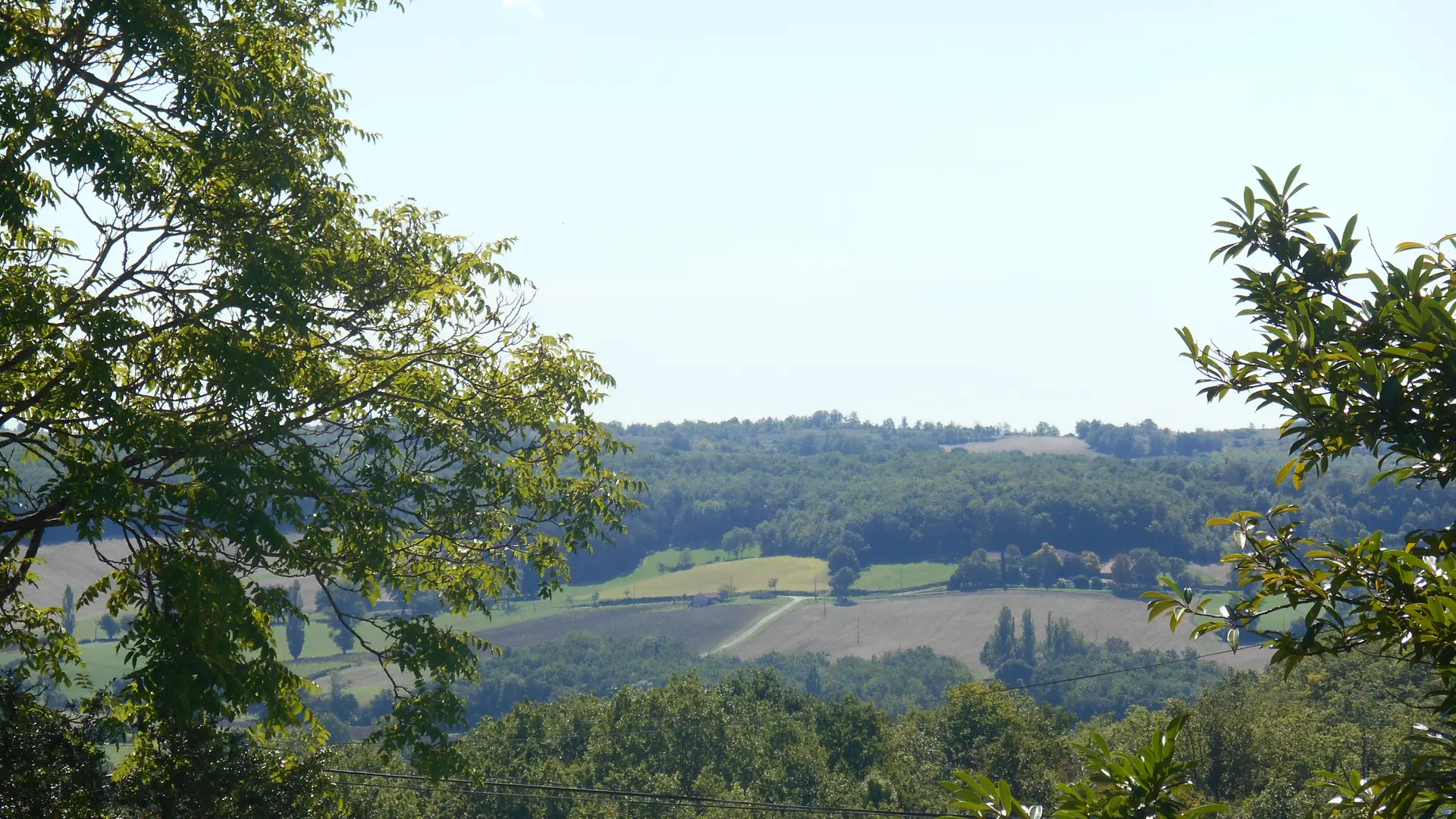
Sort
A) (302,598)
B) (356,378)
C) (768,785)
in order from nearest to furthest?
(356,378), (768,785), (302,598)

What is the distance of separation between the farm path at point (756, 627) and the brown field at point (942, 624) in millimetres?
1123

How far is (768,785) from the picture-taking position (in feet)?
122

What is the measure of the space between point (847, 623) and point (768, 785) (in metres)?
133

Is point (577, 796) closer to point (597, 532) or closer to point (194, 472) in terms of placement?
point (597, 532)

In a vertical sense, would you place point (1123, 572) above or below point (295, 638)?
below

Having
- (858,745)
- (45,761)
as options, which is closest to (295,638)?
(858,745)

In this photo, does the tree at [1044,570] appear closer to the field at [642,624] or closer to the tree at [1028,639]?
the tree at [1028,639]

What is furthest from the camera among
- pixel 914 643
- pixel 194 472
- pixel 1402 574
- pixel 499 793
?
pixel 914 643

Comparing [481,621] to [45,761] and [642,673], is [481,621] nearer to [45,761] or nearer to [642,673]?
[642,673]

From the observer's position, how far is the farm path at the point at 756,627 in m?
156

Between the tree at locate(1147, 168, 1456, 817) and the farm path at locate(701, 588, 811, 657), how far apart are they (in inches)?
5830

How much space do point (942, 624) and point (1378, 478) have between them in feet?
537

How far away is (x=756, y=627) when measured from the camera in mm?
169375

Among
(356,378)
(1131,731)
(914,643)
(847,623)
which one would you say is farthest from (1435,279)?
(847,623)
